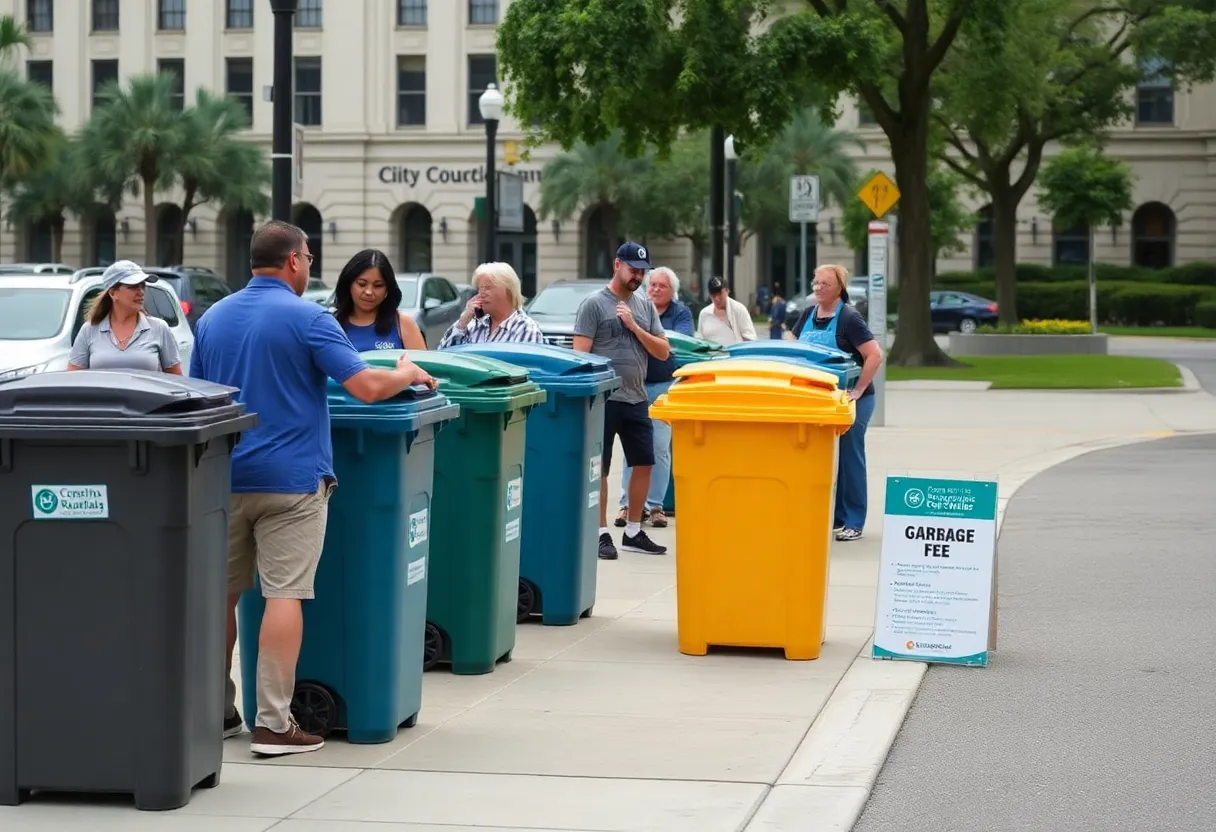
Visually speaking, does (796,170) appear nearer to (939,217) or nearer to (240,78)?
(939,217)

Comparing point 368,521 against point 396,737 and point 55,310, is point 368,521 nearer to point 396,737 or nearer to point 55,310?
point 396,737

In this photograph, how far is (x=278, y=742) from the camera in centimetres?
654

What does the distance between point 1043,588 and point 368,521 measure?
17.6 feet

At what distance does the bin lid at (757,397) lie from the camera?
27.4ft

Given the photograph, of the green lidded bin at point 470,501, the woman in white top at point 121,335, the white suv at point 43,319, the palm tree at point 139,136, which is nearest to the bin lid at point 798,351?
the woman in white top at point 121,335

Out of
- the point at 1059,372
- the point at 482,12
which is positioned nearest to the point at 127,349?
the point at 1059,372

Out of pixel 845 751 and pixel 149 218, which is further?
pixel 149 218

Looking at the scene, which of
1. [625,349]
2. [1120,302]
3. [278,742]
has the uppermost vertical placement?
[625,349]

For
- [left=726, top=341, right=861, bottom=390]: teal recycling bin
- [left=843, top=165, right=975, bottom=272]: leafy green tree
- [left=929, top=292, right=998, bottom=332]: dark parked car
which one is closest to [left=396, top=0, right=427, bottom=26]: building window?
[left=843, top=165, right=975, bottom=272]: leafy green tree

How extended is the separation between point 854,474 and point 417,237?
57668 mm

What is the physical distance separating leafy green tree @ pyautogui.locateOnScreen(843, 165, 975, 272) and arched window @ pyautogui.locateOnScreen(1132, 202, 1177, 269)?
5752mm

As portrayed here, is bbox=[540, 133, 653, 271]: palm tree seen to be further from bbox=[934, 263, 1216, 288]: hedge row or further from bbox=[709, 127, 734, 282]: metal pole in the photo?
bbox=[709, 127, 734, 282]: metal pole

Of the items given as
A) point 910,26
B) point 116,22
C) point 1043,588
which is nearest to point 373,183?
point 116,22

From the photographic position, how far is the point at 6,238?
67875 millimetres
